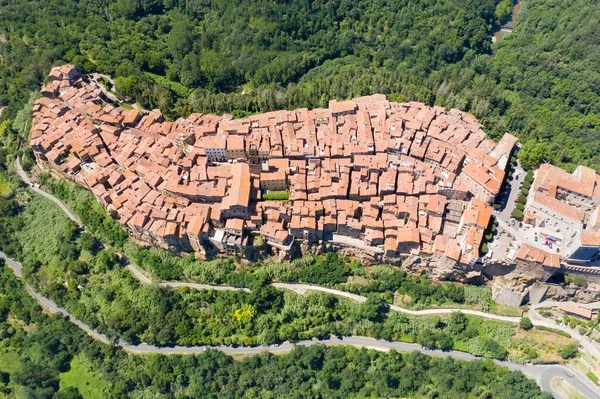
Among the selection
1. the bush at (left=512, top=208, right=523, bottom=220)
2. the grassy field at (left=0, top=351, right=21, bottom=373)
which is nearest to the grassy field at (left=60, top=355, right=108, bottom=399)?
the grassy field at (left=0, top=351, right=21, bottom=373)

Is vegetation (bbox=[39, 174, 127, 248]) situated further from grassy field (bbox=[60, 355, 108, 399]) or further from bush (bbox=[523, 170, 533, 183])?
bush (bbox=[523, 170, 533, 183])

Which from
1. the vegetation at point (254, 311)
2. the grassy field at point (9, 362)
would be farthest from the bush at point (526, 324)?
the grassy field at point (9, 362)

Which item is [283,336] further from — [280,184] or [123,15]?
[123,15]

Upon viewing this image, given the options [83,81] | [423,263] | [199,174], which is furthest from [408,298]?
[83,81]

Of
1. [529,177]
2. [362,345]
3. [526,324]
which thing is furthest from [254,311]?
[529,177]

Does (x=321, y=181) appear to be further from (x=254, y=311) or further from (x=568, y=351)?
(x=568, y=351)
